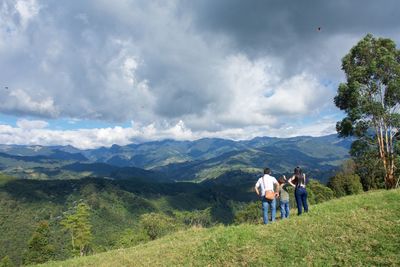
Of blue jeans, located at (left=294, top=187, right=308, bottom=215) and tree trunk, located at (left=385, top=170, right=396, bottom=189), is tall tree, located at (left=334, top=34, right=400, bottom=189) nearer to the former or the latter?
tree trunk, located at (left=385, top=170, right=396, bottom=189)

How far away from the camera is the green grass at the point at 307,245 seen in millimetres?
10898

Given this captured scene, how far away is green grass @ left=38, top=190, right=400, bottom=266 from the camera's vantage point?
1090 centimetres

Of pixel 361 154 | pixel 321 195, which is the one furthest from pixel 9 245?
pixel 361 154

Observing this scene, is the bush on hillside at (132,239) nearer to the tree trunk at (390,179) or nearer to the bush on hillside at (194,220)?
the bush on hillside at (194,220)

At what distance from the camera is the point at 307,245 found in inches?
472

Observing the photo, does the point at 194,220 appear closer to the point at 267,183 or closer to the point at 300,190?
the point at 300,190

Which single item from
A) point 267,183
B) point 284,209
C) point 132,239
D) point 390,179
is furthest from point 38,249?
point 390,179

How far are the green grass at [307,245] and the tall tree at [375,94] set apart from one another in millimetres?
14896

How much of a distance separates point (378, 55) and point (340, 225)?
22.4m

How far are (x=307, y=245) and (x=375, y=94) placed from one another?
22787mm

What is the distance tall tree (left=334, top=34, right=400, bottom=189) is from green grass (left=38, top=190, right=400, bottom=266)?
14896 millimetres

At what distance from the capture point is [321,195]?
74312mm

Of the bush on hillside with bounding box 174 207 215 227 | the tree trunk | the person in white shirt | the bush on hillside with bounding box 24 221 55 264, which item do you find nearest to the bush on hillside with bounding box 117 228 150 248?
the bush on hillside with bounding box 174 207 215 227

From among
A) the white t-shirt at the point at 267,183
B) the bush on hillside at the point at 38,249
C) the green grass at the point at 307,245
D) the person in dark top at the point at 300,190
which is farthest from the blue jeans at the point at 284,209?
the bush on hillside at the point at 38,249
